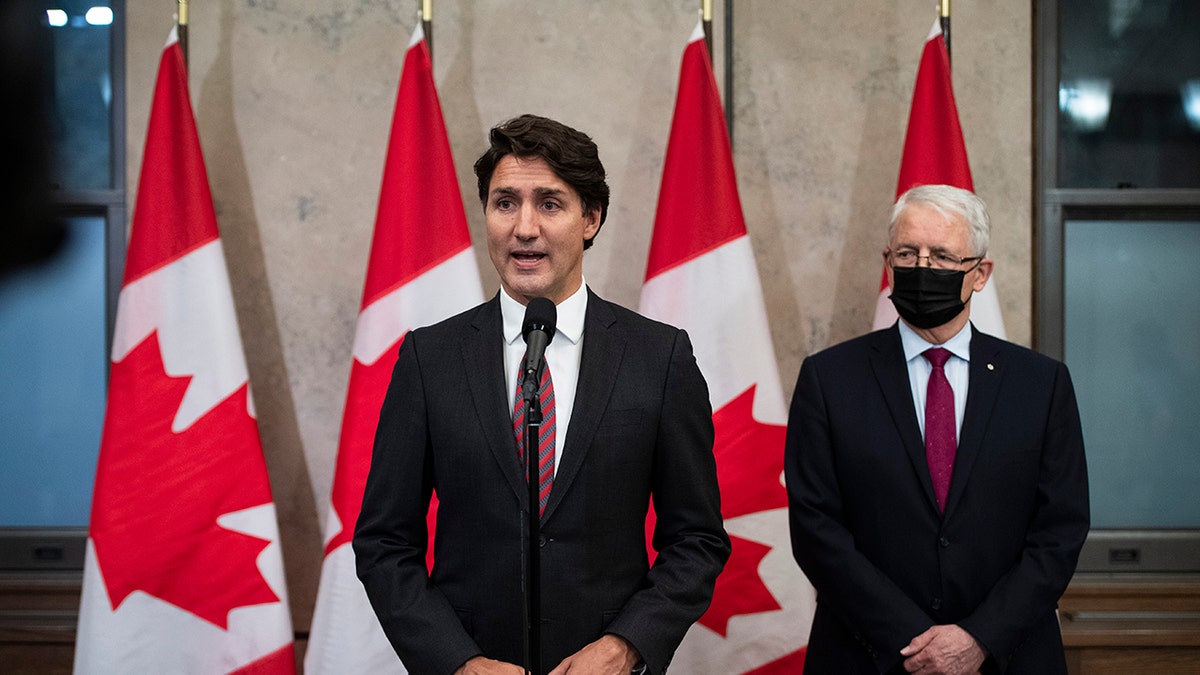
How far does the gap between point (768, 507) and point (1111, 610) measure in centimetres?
129

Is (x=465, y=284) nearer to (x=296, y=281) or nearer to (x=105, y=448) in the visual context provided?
(x=296, y=281)

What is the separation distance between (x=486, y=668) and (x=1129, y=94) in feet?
10.0

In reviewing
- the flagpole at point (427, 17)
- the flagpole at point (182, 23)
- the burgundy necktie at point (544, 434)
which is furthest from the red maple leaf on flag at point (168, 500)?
the burgundy necktie at point (544, 434)

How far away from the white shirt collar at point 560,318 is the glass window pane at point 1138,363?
90.8 inches

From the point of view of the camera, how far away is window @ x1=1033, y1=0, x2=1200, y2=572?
343cm

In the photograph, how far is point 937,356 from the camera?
7.15 feet

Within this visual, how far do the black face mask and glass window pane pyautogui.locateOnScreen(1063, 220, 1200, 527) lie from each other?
1576 mm

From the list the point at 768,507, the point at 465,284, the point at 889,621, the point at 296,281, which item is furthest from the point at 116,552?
the point at 889,621

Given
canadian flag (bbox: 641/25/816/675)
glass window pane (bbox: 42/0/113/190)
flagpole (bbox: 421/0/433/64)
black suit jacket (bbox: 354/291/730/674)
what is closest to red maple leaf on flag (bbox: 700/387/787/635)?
canadian flag (bbox: 641/25/816/675)

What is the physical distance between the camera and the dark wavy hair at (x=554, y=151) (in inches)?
69.4

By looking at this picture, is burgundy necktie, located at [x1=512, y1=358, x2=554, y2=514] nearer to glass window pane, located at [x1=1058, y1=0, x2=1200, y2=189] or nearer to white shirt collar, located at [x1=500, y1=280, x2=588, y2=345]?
white shirt collar, located at [x1=500, y1=280, x2=588, y2=345]

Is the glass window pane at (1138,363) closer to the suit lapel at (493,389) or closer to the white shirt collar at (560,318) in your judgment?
the white shirt collar at (560,318)

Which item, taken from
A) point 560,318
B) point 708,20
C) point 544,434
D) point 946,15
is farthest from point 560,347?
point 946,15

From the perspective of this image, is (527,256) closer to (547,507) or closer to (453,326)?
(453,326)
